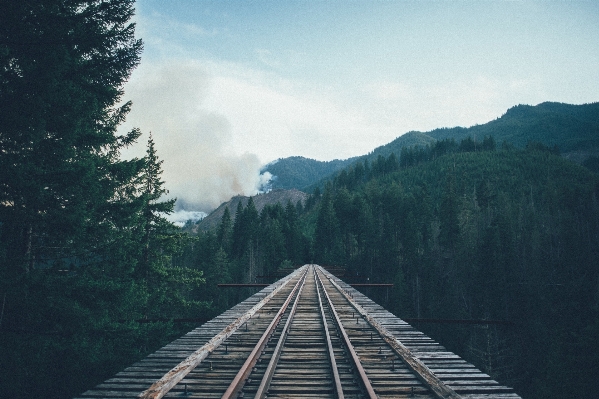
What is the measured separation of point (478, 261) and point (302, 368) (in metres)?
57.0

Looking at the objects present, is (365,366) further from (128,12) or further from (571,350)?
(571,350)

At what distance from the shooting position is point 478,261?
174 ft

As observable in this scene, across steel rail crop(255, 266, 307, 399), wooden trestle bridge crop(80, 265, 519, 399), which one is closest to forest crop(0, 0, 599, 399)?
wooden trestle bridge crop(80, 265, 519, 399)

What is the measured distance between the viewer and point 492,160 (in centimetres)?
12462

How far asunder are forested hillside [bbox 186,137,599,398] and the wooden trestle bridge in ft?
65.7

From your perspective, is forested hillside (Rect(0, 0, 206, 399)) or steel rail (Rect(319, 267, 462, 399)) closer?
steel rail (Rect(319, 267, 462, 399))

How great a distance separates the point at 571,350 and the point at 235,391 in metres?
41.5

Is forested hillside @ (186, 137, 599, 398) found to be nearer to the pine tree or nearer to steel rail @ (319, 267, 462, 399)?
steel rail @ (319, 267, 462, 399)

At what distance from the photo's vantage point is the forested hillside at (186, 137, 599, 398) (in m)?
36.7

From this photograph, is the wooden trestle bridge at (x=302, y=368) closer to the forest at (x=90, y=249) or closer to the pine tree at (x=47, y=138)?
the forest at (x=90, y=249)

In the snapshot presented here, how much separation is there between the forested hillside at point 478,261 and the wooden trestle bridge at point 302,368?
2003 cm

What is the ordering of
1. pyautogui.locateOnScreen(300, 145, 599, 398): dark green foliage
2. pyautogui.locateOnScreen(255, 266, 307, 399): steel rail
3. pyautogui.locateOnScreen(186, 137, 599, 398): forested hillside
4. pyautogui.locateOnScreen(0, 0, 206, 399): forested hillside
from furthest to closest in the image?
pyautogui.locateOnScreen(186, 137, 599, 398): forested hillside
pyautogui.locateOnScreen(300, 145, 599, 398): dark green foliage
pyautogui.locateOnScreen(0, 0, 206, 399): forested hillside
pyautogui.locateOnScreen(255, 266, 307, 399): steel rail

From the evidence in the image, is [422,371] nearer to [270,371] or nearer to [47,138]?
[270,371]

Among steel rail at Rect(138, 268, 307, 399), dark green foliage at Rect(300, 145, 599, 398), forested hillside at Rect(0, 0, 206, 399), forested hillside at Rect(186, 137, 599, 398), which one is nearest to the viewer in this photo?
steel rail at Rect(138, 268, 307, 399)
